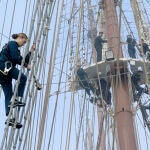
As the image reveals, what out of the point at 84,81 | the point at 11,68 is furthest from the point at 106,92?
the point at 11,68

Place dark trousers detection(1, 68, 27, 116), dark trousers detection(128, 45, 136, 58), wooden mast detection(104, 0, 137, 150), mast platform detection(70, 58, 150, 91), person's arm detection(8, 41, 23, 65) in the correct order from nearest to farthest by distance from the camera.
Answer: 1. person's arm detection(8, 41, 23, 65)
2. dark trousers detection(1, 68, 27, 116)
3. wooden mast detection(104, 0, 137, 150)
4. mast platform detection(70, 58, 150, 91)
5. dark trousers detection(128, 45, 136, 58)

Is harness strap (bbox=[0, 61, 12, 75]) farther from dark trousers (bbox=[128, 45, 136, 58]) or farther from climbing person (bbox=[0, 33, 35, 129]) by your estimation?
dark trousers (bbox=[128, 45, 136, 58])

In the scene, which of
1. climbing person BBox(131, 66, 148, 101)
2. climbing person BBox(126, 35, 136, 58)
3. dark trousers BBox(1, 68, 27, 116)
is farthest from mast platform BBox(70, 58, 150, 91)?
dark trousers BBox(1, 68, 27, 116)

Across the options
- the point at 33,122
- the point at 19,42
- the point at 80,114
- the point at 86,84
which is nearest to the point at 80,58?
the point at 86,84

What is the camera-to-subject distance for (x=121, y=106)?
A: 28.3 ft

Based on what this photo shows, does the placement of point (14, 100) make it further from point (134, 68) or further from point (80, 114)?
point (134, 68)

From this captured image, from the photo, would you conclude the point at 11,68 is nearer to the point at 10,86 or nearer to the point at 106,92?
the point at 10,86

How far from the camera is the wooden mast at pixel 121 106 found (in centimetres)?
809

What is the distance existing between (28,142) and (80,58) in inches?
174

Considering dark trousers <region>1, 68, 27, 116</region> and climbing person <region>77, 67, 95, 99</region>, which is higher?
climbing person <region>77, 67, 95, 99</region>

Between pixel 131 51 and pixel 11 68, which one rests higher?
pixel 131 51

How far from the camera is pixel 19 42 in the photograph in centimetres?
465

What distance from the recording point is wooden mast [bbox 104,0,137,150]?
8.09 metres

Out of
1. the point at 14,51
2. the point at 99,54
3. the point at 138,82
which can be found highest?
the point at 99,54
